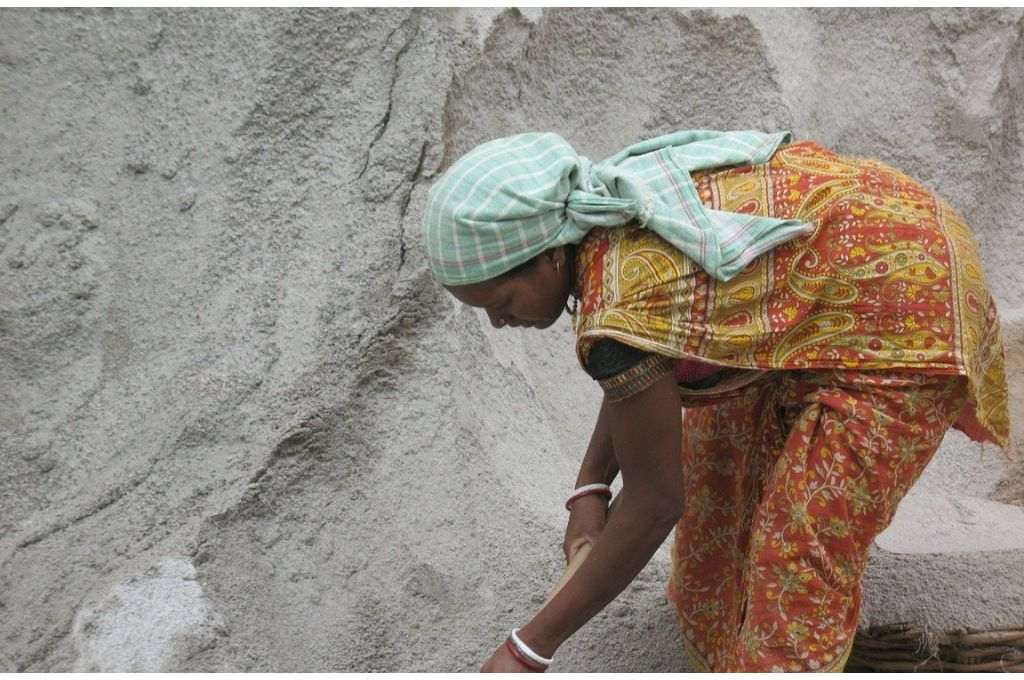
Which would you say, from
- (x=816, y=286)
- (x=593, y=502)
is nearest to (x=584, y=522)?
(x=593, y=502)

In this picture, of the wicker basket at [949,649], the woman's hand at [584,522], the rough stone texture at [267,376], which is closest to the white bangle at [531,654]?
the woman's hand at [584,522]

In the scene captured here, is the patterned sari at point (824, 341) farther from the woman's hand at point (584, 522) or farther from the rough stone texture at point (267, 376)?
the rough stone texture at point (267, 376)

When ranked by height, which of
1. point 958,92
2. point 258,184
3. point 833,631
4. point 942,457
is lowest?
point 942,457

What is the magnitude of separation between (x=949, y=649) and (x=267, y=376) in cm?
124

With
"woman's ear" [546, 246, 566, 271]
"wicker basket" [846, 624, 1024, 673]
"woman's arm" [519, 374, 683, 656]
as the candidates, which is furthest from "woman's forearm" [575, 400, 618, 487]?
"wicker basket" [846, 624, 1024, 673]

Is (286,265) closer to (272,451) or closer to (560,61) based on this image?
(272,451)

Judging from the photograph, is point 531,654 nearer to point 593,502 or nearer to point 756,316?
point 593,502

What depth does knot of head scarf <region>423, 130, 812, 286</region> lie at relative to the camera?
4.74ft

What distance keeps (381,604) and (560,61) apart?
57.0 inches

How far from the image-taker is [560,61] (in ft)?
9.68

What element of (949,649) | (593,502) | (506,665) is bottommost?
(949,649)

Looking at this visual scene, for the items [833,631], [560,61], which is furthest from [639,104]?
[833,631]

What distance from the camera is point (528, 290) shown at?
1.51 meters

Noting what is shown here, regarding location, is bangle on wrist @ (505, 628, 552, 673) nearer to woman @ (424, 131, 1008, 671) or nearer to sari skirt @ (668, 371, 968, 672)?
woman @ (424, 131, 1008, 671)
